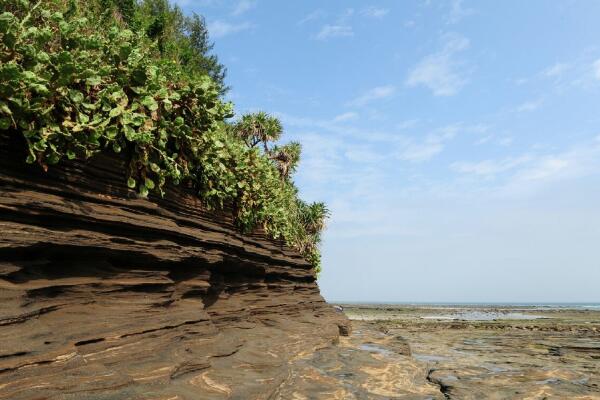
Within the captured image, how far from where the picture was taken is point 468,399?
8570 millimetres

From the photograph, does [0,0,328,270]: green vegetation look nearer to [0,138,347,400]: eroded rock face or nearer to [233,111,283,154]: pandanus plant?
[0,138,347,400]: eroded rock face

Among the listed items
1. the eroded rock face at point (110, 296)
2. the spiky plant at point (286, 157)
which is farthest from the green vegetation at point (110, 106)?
the spiky plant at point (286, 157)

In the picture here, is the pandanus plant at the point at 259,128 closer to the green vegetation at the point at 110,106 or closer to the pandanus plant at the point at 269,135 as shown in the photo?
the pandanus plant at the point at 269,135

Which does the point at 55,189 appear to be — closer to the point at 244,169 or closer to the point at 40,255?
the point at 40,255

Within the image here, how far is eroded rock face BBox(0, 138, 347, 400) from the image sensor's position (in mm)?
4926

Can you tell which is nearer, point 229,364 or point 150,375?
point 150,375

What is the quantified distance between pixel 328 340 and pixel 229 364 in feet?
21.7

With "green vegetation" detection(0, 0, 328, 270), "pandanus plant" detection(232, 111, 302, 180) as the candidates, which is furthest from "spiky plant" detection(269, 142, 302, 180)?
"green vegetation" detection(0, 0, 328, 270)

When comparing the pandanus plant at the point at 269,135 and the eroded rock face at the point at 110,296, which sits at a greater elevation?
the pandanus plant at the point at 269,135

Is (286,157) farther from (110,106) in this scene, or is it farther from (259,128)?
(110,106)

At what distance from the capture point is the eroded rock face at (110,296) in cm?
Answer: 493

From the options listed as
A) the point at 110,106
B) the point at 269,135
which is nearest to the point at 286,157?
the point at 269,135

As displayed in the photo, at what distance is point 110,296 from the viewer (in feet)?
21.5

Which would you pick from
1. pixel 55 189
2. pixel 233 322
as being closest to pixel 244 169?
pixel 233 322
